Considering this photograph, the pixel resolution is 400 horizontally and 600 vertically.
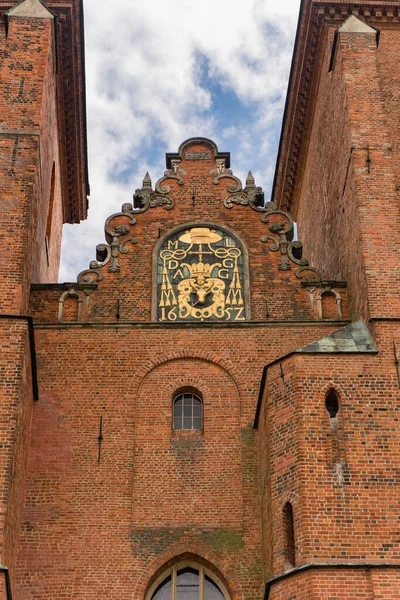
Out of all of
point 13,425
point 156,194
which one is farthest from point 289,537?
point 156,194

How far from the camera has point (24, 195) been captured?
1830 centimetres

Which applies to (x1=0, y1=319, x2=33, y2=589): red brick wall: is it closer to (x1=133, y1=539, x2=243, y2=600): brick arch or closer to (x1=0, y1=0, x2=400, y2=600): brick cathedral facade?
(x1=0, y1=0, x2=400, y2=600): brick cathedral facade

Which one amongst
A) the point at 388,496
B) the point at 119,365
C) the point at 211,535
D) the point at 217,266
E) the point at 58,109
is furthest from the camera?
the point at 58,109

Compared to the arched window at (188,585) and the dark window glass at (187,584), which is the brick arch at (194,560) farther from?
the dark window glass at (187,584)

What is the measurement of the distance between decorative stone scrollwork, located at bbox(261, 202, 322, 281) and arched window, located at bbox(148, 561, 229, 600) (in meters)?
6.01

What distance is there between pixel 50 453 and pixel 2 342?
211 centimetres

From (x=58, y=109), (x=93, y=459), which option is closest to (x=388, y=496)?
(x=93, y=459)

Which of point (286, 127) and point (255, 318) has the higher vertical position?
point (286, 127)

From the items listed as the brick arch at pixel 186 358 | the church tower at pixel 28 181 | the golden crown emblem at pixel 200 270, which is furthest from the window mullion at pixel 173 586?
the golden crown emblem at pixel 200 270

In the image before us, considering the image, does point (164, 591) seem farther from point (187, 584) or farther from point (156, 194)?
point (156, 194)

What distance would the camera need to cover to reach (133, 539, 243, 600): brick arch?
1577 centimetres

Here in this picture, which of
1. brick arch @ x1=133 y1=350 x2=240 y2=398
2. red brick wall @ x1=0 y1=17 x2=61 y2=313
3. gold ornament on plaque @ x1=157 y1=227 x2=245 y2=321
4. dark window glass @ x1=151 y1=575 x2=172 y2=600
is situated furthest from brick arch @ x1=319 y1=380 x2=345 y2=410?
red brick wall @ x1=0 y1=17 x2=61 y2=313

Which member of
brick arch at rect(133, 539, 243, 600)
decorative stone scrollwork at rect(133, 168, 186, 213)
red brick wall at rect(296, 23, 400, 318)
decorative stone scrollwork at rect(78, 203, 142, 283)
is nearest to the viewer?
brick arch at rect(133, 539, 243, 600)

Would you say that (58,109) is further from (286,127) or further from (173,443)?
(173,443)
